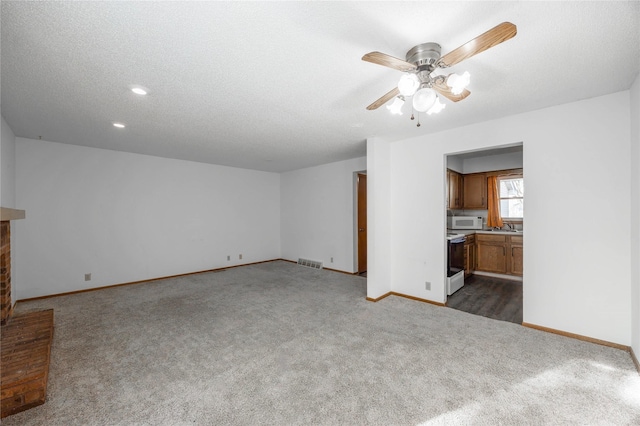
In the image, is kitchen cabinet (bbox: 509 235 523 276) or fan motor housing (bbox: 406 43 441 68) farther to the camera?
kitchen cabinet (bbox: 509 235 523 276)

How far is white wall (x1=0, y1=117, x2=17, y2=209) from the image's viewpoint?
9.82 feet

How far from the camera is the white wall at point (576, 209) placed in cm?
240

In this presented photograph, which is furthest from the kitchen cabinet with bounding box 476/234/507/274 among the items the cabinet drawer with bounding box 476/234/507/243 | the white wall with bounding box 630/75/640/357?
the white wall with bounding box 630/75/640/357

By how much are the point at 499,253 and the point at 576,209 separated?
8.74 feet

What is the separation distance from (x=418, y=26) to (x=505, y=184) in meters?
5.17

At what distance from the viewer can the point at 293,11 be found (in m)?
1.41

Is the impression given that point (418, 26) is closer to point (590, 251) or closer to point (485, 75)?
point (485, 75)

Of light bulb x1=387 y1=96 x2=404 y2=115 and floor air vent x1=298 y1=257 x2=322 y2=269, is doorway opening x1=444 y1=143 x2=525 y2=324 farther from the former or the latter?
light bulb x1=387 y1=96 x2=404 y2=115

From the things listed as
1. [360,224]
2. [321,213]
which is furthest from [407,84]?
[321,213]

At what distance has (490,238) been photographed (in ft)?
16.6

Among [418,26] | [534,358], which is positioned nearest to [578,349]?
[534,358]

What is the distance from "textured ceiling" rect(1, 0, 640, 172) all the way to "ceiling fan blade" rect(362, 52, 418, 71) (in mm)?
200

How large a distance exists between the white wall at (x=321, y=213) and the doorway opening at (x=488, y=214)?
1.94 m

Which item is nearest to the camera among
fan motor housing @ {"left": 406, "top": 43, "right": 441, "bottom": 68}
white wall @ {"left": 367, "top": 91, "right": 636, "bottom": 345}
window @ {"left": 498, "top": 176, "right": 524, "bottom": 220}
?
fan motor housing @ {"left": 406, "top": 43, "right": 441, "bottom": 68}
